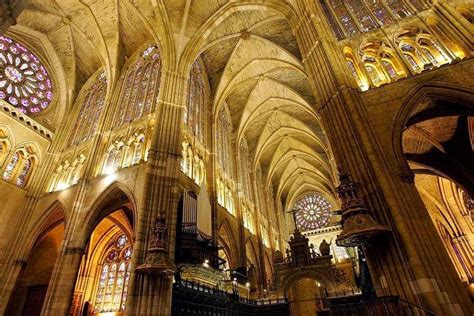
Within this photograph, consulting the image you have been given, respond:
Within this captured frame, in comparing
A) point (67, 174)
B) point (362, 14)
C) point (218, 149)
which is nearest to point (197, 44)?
point (218, 149)

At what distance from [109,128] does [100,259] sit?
29.3ft

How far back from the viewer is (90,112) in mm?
17469

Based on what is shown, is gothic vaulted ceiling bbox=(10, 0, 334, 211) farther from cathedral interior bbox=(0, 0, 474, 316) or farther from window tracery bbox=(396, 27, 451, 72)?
window tracery bbox=(396, 27, 451, 72)

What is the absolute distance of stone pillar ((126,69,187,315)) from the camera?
322 inches

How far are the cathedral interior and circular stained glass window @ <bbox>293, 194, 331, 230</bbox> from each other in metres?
9.71

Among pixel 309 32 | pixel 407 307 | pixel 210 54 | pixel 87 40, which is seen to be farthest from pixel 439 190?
pixel 87 40

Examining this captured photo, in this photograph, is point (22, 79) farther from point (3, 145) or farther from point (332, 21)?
point (332, 21)

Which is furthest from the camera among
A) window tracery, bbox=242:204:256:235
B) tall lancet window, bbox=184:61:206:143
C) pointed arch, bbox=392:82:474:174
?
window tracery, bbox=242:204:256:235

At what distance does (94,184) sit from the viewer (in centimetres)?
1266

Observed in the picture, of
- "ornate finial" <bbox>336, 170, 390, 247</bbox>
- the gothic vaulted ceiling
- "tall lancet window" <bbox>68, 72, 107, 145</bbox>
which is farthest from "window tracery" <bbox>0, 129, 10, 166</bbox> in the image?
"ornate finial" <bbox>336, 170, 390, 247</bbox>

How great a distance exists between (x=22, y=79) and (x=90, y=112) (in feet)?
13.7

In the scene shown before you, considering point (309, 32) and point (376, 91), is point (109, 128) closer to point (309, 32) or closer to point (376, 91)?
point (309, 32)

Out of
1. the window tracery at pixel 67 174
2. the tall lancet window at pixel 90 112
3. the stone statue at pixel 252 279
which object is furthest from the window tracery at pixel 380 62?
Answer: the window tracery at pixel 67 174

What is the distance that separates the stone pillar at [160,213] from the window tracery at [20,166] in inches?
336
